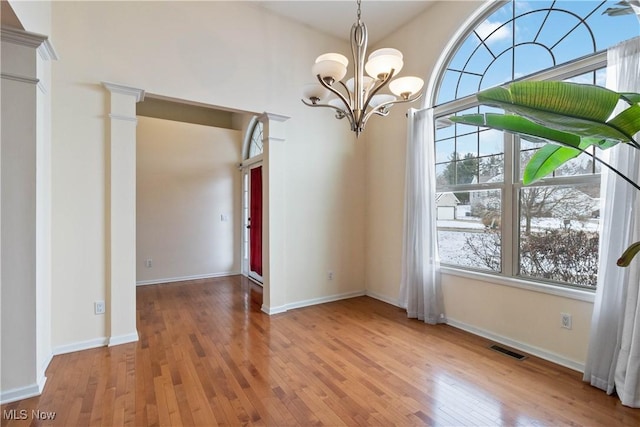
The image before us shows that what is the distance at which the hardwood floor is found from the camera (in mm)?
1924

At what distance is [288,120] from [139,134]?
9.96 ft

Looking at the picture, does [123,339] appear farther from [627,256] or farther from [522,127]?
[627,256]

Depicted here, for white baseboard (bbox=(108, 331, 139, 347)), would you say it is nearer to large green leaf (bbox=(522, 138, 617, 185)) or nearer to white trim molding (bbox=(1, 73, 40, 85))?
white trim molding (bbox=(1, 73, 40, 85))

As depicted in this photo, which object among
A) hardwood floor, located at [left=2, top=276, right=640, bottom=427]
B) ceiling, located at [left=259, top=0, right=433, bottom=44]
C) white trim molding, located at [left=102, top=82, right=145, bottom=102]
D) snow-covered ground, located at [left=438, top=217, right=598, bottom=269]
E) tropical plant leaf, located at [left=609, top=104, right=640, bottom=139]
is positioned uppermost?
ceiling, located at [left=259, top=0, right=433, bottom=44]

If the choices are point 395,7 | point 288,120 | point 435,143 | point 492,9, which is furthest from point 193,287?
point 492,9

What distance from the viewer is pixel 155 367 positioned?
8.25 feet

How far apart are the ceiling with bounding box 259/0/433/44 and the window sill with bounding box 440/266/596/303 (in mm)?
3216

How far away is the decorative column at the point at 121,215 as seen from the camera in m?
2.92

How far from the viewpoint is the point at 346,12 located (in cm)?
380

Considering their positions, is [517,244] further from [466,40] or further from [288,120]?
[288,120]

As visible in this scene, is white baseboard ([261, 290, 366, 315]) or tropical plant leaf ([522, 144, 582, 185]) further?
white baseboard ([261, 290, 366, 315])

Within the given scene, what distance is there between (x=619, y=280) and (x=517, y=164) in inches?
49.0

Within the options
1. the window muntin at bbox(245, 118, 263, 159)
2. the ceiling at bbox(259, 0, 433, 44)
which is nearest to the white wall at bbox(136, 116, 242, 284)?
the window muntin at bbox(245, 118, 263, 159)

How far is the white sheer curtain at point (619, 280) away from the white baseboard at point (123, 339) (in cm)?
395
